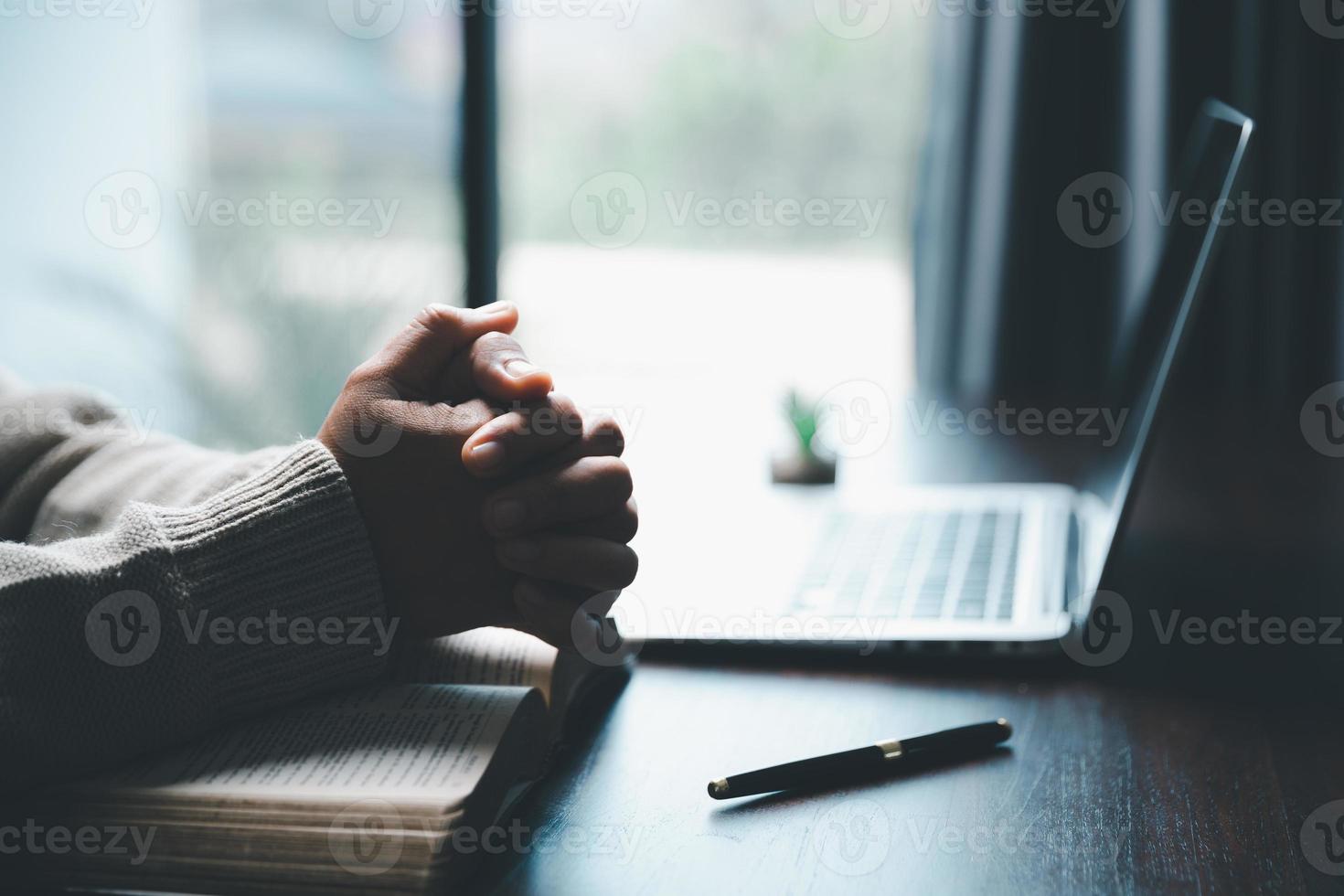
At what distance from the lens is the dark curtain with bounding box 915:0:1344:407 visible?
6.84 feet

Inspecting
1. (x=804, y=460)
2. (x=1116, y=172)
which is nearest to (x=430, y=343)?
(x=804, y=460)

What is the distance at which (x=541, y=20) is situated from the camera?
127 inches

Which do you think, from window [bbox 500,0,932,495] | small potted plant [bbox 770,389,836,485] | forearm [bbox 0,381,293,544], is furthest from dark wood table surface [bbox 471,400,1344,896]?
window [bbox 500,0,932,495]

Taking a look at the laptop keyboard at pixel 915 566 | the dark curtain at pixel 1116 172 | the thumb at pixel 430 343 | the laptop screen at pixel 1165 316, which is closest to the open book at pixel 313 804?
the thumb at pixel 430 343

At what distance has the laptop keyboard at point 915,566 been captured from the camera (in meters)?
0.72

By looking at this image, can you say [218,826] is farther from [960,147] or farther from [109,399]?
[960,147]

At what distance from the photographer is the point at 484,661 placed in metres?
0.58

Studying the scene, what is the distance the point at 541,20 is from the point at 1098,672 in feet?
9.77

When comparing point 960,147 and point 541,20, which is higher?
point 541,20

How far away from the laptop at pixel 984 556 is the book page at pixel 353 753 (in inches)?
7.4

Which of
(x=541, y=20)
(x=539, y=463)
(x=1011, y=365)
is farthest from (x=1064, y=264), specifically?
(x=539, y=463)

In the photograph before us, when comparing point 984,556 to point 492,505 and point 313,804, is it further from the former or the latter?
point 313,804

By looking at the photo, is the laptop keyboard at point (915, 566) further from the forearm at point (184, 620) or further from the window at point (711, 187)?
the window at point (711, 187)

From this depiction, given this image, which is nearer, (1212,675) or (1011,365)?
(1212,675)
